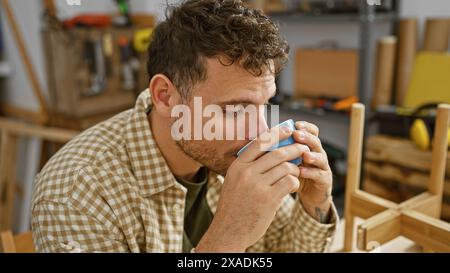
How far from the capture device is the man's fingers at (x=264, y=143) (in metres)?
0.68

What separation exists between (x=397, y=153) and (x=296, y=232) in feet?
3.53

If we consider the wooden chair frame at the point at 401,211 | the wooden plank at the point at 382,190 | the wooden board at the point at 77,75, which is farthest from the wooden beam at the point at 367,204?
the wooden board at the point at 77,75

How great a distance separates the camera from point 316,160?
74cm

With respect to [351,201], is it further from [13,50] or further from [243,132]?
[13,50]

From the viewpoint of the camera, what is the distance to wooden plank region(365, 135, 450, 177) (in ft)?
5.65

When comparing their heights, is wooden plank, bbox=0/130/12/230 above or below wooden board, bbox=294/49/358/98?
below

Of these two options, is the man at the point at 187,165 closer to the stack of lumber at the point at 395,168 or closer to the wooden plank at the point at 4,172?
the stack of lumber at the point at 395,168

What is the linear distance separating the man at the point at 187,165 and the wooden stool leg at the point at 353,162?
0.04m

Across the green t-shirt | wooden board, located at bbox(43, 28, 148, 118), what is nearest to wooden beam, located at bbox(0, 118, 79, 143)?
wooden board, located at bbox(43, 28, 148, 118)

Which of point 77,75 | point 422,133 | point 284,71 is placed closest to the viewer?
point 422,133

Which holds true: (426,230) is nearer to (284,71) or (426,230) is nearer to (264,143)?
(264,143)

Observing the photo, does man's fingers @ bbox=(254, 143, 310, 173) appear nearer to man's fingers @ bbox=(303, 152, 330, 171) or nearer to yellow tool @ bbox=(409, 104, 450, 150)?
man's fingers @ bbox=(303, 152, 330, 171)

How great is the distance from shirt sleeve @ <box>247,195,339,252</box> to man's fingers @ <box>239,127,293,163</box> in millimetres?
293

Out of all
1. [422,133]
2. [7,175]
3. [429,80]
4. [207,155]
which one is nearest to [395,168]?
[422,133]
